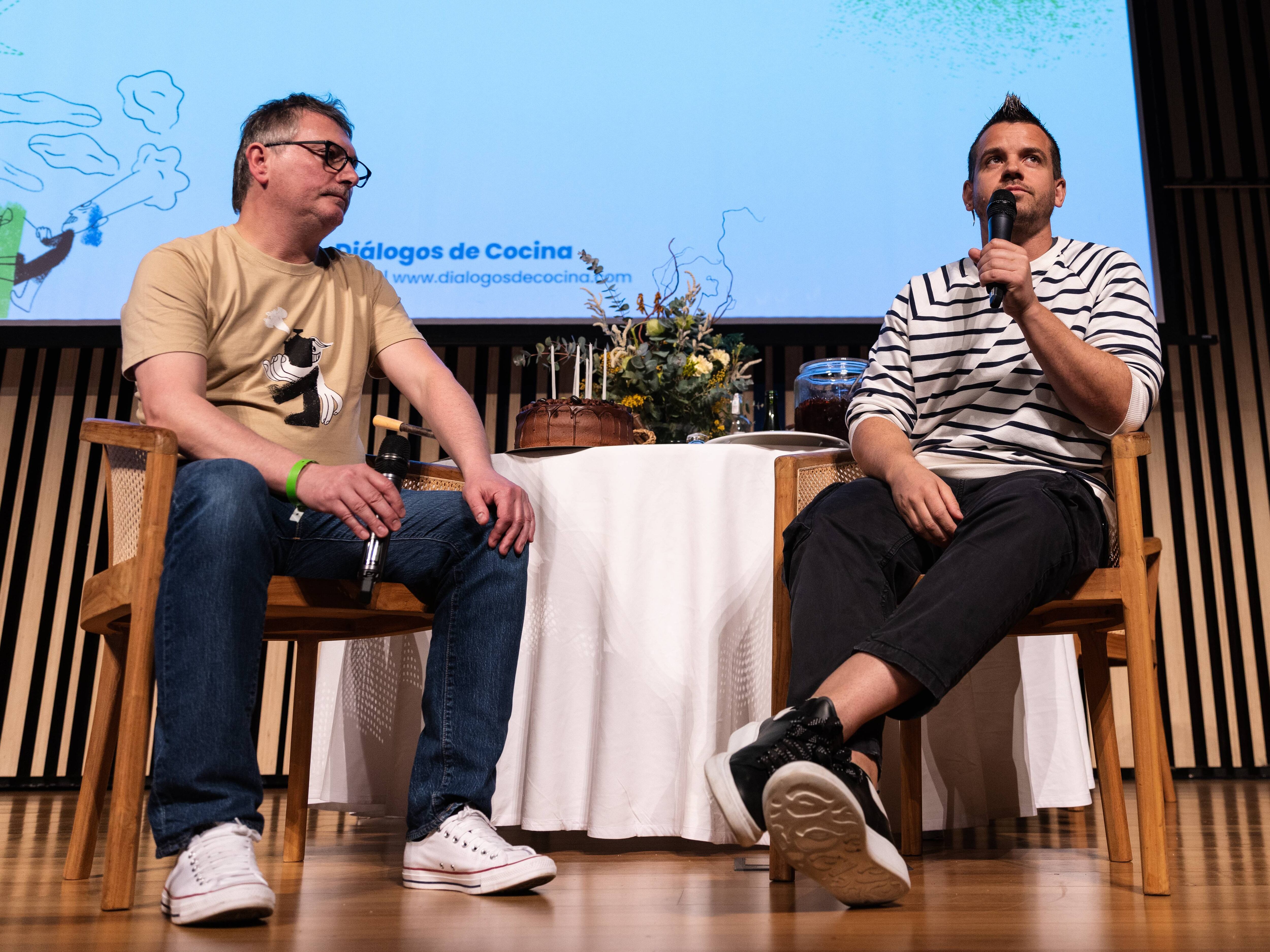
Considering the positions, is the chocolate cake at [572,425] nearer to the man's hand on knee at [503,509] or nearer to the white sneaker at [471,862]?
the man's hand on knee at [503,509]

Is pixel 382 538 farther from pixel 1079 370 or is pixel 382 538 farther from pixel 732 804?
pixel 1079 370

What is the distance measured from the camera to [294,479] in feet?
4.54

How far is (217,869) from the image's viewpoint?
1108 mm

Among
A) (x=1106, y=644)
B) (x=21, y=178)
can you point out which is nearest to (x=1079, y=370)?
(x=1106, y=644)

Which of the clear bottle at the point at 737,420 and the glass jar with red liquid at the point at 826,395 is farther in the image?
the clear bottle at the point at 737,420

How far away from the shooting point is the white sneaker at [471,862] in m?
1.28

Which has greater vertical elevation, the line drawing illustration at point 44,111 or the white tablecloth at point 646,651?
the line drawing illustration at point 44,111

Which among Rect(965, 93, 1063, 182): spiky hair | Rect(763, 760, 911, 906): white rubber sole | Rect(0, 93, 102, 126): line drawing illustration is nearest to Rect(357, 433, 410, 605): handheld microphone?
Rect(763, 760, 911, 906): white rubber sole

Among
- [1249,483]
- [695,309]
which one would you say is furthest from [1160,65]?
[695,309]

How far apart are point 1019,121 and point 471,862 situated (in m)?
1.40

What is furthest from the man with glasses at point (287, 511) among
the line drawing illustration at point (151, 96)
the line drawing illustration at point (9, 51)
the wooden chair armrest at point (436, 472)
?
the line drawing illustration at point (9, 51)

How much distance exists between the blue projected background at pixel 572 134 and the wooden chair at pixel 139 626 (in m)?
1.79

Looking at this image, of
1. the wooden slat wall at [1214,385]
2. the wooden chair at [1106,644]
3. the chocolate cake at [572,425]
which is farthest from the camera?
the wooden slat wall at [1214,385]

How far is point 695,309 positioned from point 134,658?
139 centimetres
